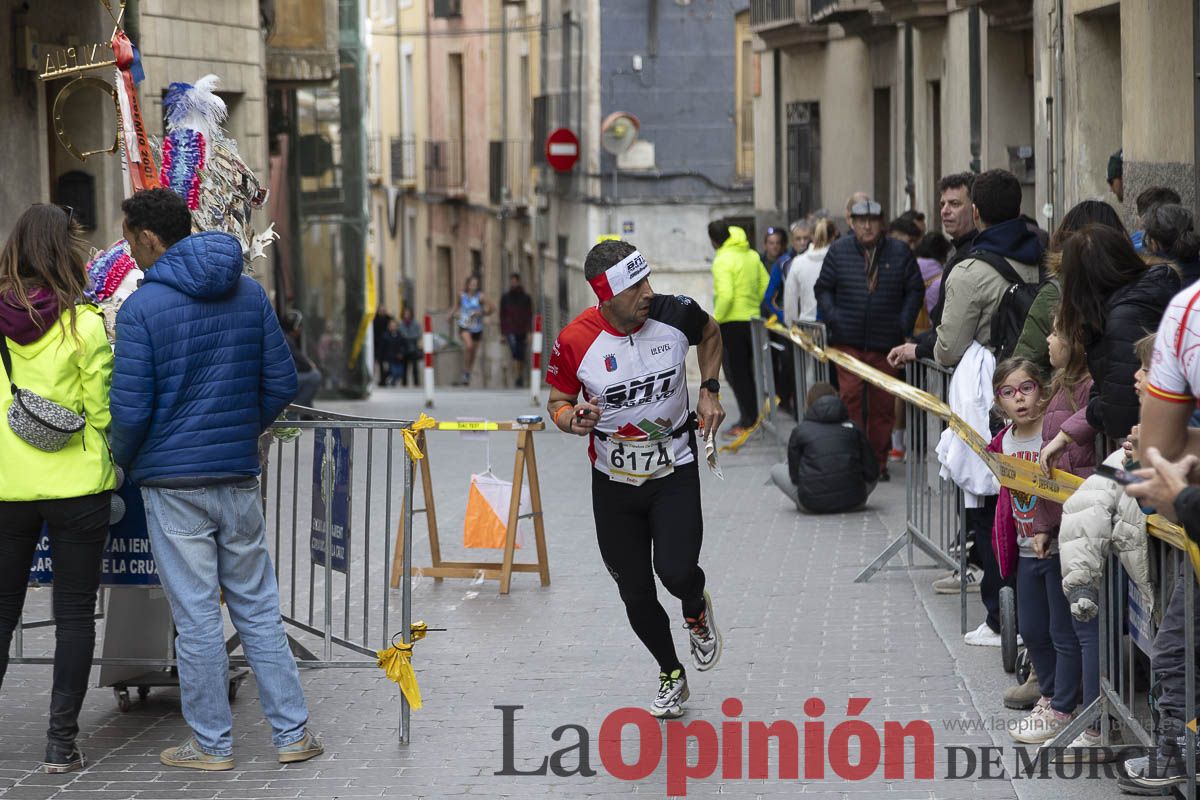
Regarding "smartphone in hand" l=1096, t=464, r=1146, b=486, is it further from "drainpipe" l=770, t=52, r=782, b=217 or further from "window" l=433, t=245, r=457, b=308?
"window" l=433, t=245, r=457, b=308

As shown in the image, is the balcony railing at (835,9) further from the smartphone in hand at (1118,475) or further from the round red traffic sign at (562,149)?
the smartphone in hand at (1118,475)

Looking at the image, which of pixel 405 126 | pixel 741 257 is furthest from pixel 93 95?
pixel 405 126

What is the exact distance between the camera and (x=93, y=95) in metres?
15.6

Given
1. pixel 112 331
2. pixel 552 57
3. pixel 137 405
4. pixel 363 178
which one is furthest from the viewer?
pixel 552 57

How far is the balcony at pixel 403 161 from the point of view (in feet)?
154

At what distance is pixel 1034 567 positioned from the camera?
6.80 m

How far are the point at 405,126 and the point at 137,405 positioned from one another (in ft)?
141

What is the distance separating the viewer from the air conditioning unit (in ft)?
140

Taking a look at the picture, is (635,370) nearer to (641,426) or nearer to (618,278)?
(641,426)

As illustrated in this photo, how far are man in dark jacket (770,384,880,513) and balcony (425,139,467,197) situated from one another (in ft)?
102

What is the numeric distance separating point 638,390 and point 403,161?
4109 centimetres

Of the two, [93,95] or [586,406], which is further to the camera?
[93,95]

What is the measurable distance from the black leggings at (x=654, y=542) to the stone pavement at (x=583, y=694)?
17.0 inches

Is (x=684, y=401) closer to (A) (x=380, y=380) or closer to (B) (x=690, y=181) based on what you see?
(B) (x=690, y=181)
